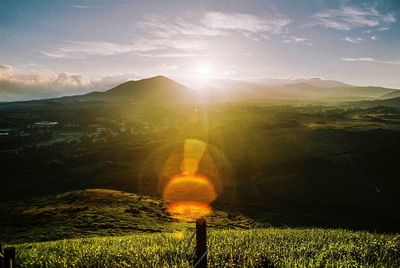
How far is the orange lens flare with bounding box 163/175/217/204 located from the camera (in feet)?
291

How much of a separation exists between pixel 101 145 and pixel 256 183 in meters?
92.0

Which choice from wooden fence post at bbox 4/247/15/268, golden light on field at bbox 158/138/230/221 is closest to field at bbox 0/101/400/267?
golden light on field at bbox 158/138/230/221

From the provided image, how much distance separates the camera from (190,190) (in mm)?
96125

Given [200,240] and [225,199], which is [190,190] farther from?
[200,240]

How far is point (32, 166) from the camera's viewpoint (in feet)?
415

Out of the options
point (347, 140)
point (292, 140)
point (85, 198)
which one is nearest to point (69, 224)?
point (85, 198)

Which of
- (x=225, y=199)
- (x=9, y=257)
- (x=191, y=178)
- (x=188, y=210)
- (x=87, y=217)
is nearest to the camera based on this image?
(x=9, y=257)

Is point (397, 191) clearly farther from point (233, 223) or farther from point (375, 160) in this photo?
point (233, 223)

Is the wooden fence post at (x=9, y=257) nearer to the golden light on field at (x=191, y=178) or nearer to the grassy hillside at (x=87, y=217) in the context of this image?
the grassy hillside at (x=87, y=217)

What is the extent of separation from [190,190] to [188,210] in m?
21.1

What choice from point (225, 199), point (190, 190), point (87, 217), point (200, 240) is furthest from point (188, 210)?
point (200, 240)

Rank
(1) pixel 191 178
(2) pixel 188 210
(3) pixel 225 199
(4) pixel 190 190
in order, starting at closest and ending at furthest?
(2) pixel 188 210
(3) pixel 225 199
(4) pixel 190 190
(1) pixel 191 178

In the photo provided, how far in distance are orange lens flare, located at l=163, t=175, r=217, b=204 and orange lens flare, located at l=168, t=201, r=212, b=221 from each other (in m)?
3.81

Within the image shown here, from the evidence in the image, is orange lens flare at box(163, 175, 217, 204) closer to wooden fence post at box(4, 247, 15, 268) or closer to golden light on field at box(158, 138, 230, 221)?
golden light on field at box(158, 138, 230, 221)
